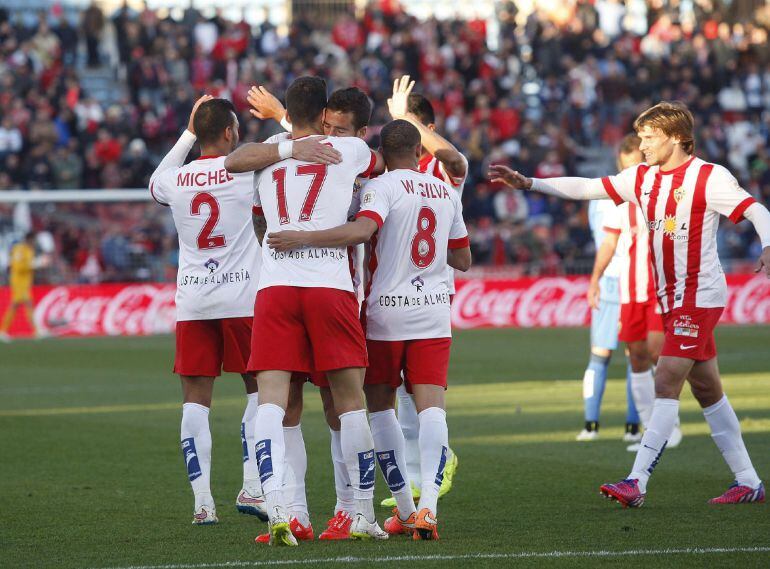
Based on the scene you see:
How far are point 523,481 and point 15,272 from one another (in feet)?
57.5

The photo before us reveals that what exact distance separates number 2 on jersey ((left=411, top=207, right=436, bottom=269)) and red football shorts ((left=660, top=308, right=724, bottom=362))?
1.69 m

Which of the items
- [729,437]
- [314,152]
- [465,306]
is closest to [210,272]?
[314,152]

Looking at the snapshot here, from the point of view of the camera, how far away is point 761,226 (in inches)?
306

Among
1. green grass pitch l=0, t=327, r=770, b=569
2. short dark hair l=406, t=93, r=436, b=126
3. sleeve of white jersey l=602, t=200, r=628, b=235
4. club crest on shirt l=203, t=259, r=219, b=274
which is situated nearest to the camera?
green grass pitch l=0, t=327, r=770, b=569

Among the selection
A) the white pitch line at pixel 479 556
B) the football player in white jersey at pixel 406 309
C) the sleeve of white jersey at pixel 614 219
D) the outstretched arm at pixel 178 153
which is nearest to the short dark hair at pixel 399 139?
the football player in white jersey at pixel 406 309

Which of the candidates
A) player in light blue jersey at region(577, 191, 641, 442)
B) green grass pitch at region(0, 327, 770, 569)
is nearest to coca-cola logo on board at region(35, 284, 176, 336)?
green grass pitch at region(0, 327, 770, 569)

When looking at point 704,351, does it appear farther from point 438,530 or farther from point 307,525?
point 307,525

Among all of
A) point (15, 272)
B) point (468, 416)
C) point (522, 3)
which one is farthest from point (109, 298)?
point (522, 3)

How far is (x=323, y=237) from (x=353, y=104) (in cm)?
75

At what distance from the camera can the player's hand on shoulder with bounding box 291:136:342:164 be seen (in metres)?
6.85

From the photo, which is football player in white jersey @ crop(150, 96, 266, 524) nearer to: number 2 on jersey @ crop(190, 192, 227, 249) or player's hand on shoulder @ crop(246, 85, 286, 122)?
number 2 on jersey @ crop(190, 192, 227, 249)

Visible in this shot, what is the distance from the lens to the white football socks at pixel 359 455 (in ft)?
22.6

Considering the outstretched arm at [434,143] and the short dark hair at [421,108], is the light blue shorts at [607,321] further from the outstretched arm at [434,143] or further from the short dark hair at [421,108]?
the outstretched arm at [434,143]

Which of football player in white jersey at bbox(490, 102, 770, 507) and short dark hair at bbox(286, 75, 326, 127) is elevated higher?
short dark hair at bbox(286, 75, 326, 127)
